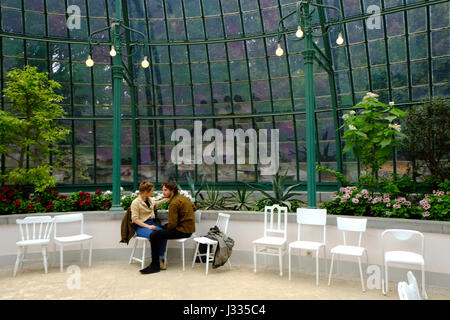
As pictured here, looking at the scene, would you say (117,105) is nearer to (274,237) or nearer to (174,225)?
(174,225)

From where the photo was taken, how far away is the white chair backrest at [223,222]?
18.5ft

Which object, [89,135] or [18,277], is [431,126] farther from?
[89,135]

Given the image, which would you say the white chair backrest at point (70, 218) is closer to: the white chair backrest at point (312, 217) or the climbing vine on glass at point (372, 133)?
the white chair backrest at point (312, 217)

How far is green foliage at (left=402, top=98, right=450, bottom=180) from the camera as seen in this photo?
236 inches

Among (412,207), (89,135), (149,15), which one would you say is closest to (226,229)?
(412,207)

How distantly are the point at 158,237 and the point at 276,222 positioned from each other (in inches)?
79.0

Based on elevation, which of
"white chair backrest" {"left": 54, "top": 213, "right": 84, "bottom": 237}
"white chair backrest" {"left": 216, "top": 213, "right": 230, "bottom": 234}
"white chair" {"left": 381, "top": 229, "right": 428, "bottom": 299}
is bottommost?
"white chair" {"left": 381, "top": 229, "right": 428, "bottom": 299}

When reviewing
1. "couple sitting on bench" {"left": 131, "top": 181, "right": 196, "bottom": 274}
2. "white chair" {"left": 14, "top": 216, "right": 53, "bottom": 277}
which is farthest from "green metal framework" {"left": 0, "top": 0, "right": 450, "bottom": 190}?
"couple sitting on bench" {"left": 131, "top": 181, "right": 196, "bottom": 274}

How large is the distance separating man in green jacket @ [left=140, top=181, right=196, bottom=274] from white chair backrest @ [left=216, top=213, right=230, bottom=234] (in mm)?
545

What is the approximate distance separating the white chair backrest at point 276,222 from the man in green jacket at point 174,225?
1225mm

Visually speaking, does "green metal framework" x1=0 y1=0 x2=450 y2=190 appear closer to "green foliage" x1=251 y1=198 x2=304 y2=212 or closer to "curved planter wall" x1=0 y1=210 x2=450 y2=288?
"green foliage" x1=251 y1=198 x2=304 y2=212

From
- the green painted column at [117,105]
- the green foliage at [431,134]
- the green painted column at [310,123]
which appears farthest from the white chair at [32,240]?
the green foliage at [431,134]

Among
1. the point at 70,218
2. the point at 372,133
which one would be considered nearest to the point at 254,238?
the point at 372,133

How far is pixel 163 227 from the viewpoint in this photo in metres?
5.60
